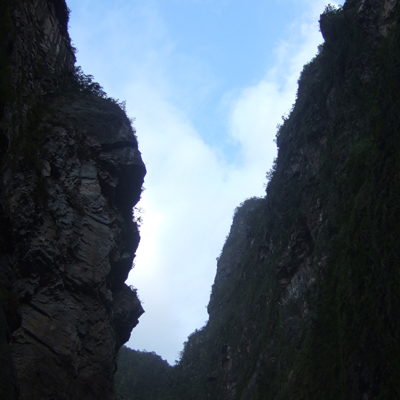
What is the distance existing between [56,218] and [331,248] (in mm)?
16864

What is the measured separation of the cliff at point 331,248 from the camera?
1634 cm

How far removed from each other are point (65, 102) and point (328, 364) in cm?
2535

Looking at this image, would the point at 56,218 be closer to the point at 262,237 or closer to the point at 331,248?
the point at 331,248

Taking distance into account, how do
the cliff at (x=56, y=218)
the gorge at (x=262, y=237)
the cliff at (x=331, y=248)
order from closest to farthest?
the cliff at (x=56, y=218)
the gorge at (x=262, y=237)
the cliff at (x=331, y=248)

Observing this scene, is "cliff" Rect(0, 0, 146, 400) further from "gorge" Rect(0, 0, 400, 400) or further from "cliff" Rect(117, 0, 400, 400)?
"cliff" Rect(117, 0, 400, 400)

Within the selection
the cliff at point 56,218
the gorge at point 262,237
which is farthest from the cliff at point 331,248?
the cliff at point 56,218

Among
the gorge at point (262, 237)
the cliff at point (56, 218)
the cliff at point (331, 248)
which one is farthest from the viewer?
the cliff at point (331, 248)

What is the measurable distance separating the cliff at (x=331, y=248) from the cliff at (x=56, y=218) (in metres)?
11.3

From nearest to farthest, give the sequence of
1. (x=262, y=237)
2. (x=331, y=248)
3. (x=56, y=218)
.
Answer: (x=56, y=218), (x=331, y=248), (x=262, y=237)

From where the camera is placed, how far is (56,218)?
19109 mm

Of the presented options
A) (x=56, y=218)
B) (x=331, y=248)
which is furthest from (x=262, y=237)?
(x=56, y=218)

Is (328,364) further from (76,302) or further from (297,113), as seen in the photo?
(297,113)

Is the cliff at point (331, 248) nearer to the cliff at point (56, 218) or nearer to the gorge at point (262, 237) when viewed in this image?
the gorge at point (262, 237)

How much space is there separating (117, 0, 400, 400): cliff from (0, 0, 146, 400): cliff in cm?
1132
